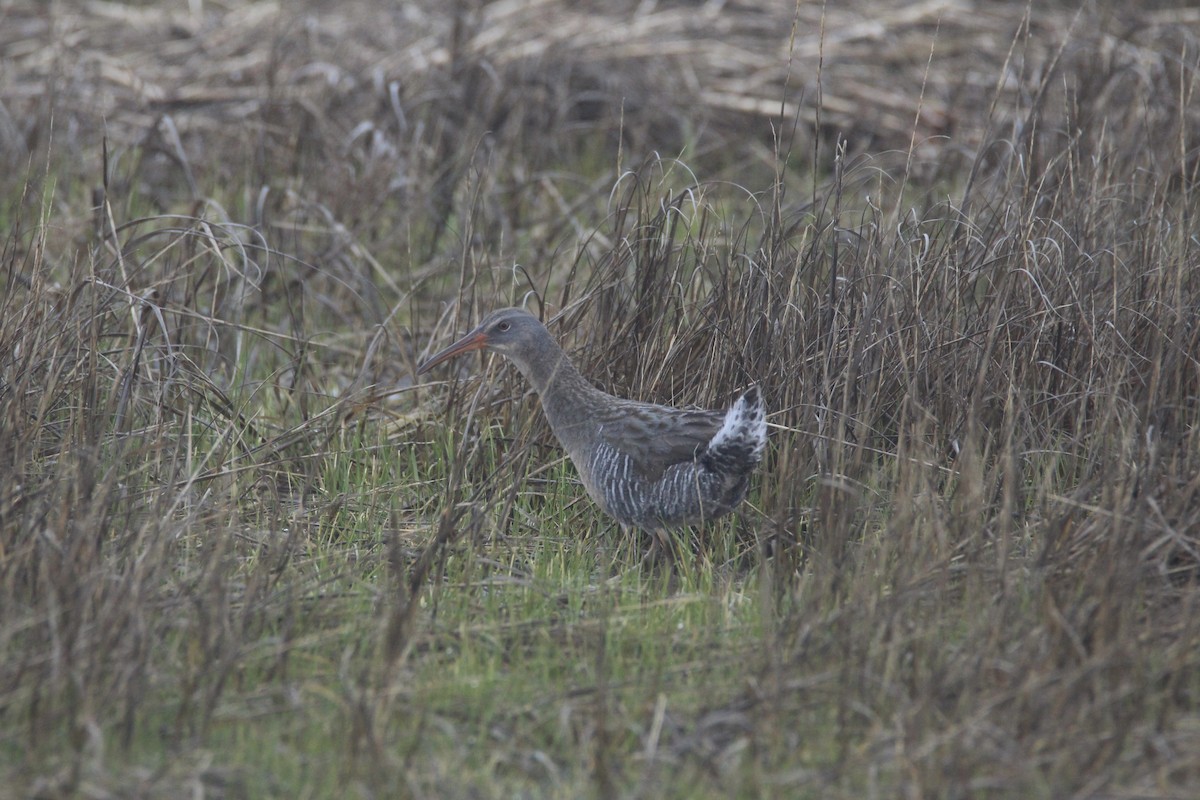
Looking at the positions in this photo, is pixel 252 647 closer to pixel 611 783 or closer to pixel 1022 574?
pixel 611 783

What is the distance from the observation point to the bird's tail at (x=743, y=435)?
4137 mm

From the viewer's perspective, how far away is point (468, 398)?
17.9 ft

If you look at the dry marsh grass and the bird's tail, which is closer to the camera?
the dry marsh grass

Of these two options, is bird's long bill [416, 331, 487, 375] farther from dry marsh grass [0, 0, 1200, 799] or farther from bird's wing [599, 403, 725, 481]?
bird's wing [599, 403, 725, 481]

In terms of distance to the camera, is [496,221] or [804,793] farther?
[496,221]

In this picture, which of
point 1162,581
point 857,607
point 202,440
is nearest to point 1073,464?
point 1162,581

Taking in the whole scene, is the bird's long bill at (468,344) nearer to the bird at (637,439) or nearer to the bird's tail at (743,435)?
the bird at (637,439)

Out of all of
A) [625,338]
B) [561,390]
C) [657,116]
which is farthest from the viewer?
[657,116]

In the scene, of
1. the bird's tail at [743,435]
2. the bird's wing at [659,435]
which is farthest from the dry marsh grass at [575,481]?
the bird's wing at [659,435]

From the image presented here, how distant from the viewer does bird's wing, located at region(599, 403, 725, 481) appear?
14.7ft

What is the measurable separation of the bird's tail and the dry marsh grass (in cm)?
19

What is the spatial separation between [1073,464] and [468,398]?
7.43ft

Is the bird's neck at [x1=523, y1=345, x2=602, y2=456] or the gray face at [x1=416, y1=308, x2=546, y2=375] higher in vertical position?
the gray face at [x1=416, y1=308, x2=546, y2=375]

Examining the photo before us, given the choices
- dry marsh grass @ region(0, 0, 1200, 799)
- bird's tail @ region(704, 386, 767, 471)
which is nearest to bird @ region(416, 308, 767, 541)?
bird's tail @ region(704, 386, 767, 471)
